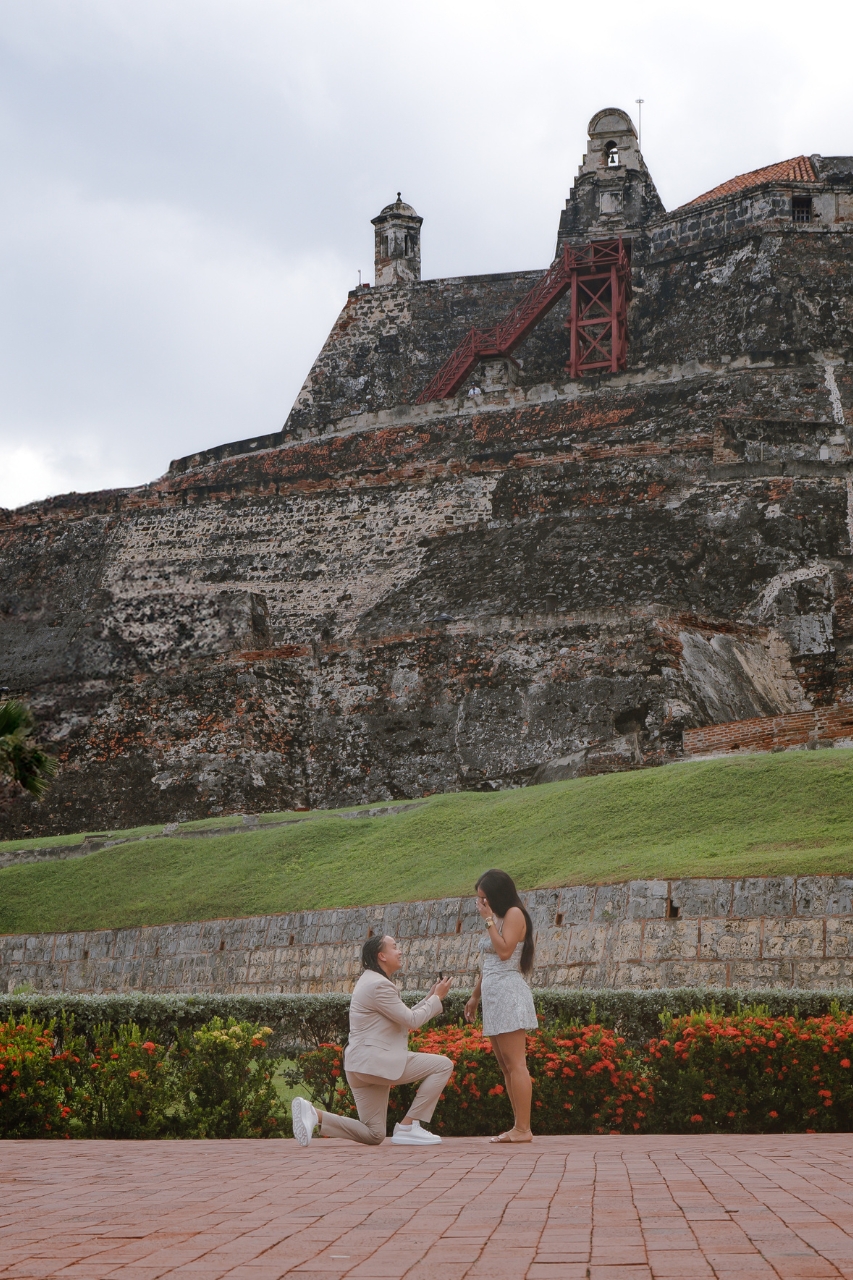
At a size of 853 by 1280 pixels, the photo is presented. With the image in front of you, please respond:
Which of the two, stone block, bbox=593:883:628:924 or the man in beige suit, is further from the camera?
stone block, bbox=593:883:628:924

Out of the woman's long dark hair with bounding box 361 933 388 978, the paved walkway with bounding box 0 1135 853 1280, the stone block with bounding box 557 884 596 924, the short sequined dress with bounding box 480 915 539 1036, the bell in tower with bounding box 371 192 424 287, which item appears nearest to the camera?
the paved walkway with bounding box 0 1135 853 1280

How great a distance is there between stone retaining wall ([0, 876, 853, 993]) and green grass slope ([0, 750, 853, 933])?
0.19 m

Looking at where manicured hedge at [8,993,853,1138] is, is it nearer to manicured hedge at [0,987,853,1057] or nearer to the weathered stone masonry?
manicured hedge at [0,987,853,1057]

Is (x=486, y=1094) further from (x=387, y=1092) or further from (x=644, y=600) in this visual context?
(x=644, y=600)

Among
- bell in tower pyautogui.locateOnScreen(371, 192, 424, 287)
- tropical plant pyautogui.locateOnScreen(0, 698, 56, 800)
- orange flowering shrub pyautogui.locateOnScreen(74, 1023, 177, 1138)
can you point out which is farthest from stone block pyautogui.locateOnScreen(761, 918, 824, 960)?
bell in tower pyautogui.locateOnScreen(371, 192, 424, 287)

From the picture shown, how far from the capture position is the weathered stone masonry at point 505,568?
64.3ft

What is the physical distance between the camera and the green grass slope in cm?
1206

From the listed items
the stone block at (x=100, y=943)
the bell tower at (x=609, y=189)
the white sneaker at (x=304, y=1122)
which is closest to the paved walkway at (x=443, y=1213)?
the white sneaker at (x=304, y=1122)

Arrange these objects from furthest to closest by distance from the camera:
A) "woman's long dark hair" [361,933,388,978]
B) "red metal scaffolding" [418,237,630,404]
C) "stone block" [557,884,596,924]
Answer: "red metal scaffolding" [418,237,630,404] < "stone block" [557,884,596,924] < "woman's long dark hair" [361,933,388,978]

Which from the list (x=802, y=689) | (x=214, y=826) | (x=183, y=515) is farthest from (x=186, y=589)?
(x=802, y=689)

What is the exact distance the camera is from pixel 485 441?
89.7 ft

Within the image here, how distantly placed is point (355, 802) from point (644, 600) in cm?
511

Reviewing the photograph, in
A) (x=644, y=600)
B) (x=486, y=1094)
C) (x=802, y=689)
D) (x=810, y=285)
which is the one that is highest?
(x=810, y=285)

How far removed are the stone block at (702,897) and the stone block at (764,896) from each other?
0.08 metres
